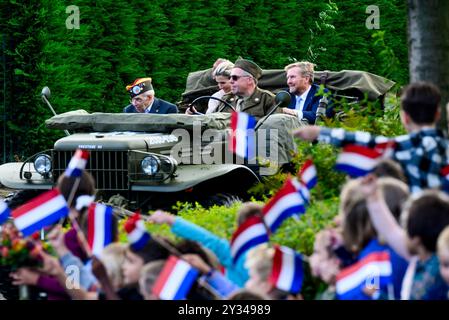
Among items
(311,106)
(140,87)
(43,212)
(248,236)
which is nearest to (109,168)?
(140,87)

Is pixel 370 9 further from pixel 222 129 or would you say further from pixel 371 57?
pixel 222 129

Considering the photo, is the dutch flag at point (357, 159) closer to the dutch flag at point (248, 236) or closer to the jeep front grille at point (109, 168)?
the dutch flag at point (248, 236)

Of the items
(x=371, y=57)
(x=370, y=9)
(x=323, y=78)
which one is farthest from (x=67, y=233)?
(x=371, y=57)

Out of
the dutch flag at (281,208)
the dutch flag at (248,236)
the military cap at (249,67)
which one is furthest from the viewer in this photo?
the military cap at (249,67)

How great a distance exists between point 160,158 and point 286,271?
178 inches

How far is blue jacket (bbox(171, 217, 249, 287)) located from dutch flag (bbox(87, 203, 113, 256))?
42cm

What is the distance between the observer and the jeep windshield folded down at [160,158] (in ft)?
31.1

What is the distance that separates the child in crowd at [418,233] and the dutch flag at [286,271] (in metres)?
0.62

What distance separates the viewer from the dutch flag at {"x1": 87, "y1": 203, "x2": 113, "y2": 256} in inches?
227

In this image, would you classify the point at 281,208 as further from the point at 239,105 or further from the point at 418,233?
the point at 239,105

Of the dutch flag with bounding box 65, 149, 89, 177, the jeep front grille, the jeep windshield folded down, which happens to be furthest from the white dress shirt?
the dutch flag with bounding box 65, 149, 89, 177

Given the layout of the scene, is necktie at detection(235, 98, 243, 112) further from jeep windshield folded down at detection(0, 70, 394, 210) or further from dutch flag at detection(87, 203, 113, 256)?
dutch flag at detection(87, 203, 113, 256)

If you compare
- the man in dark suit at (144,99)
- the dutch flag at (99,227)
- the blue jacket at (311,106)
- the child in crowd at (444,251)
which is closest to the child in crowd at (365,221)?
the child in crowd at (444,251)

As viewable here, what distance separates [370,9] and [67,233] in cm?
1622
